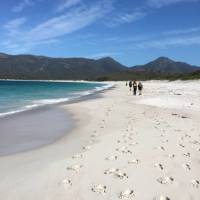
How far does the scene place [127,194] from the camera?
7.34 meters

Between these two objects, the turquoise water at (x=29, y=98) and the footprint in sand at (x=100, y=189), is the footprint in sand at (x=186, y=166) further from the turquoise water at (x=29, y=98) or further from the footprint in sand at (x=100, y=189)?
the turquoise water at (x=29, y=98)

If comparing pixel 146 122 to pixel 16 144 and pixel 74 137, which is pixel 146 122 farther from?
pixel 16 144

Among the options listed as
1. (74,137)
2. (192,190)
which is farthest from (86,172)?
(74,137)

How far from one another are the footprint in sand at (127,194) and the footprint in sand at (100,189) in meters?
0.40

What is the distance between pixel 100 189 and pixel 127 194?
2.16 ft

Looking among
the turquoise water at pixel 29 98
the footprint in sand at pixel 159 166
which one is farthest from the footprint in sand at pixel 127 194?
the turquoise water at pixel 29 98

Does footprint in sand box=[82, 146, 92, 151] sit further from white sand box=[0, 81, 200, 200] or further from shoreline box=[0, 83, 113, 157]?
shoreline box=[0, 83, 113, 157]

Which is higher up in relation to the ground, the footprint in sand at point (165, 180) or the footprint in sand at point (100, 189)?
the footprint in sand at point (100, 189)

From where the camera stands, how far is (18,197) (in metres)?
7.32

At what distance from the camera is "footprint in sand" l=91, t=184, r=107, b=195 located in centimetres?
751

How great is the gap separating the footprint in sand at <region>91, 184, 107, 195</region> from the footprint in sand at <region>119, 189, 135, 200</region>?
40 cm

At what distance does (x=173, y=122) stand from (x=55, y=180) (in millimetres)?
11002

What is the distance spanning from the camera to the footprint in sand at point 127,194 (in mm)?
7207

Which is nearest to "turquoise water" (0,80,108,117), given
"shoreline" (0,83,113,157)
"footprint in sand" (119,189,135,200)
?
"shoreline" (0,83,113,157)
